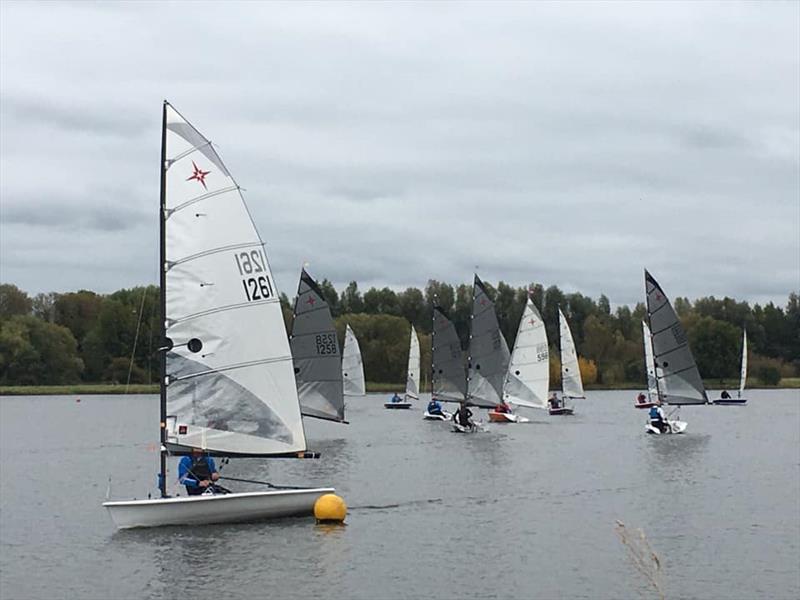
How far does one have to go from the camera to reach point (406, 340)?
11931 centimetres

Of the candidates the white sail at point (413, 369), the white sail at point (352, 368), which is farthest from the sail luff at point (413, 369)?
the white sail at point (352, 368)

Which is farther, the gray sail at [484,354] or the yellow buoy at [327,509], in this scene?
the gray sail at [484,354]

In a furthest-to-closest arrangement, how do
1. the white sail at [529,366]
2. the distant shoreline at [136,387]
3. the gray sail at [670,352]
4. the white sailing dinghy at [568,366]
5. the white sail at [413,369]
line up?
the distant shoreline at [136,387], the white sail at [413,369], the white sailing dinghy at [568,366], the white sail at [529,366], the gray sail at [670,352]

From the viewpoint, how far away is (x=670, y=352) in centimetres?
5606

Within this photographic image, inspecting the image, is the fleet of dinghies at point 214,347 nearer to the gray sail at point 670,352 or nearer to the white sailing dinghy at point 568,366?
the gray sail at point 670,352

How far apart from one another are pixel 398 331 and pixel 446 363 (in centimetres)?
5363

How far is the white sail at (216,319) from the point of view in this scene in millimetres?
25234

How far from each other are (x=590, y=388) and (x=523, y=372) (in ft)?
223

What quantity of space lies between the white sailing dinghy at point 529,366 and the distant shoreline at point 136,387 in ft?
156

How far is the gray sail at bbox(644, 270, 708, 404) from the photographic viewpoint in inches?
2197

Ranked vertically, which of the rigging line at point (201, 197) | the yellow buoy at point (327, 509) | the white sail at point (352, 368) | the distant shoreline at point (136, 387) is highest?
the rigging line at point (201, 197)

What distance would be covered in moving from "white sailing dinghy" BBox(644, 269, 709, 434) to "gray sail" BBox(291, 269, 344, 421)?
15.8m

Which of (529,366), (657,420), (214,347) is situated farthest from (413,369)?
(214,347)

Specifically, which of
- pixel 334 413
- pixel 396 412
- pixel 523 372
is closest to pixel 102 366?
pixel 396 412
